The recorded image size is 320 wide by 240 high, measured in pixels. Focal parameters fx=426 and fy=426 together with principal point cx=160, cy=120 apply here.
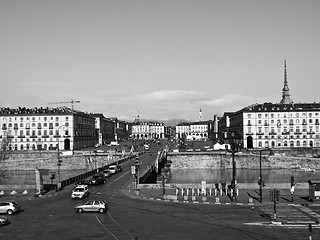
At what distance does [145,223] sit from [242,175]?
78.3 meters

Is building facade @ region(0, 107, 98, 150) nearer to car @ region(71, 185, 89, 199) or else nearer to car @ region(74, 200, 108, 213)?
car @ region(71, 185, 89, 199)

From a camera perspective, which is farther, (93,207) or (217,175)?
(217,175)

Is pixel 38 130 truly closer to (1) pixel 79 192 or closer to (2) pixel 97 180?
(2) pixel 97 180

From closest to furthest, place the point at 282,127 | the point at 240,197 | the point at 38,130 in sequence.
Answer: the point at 240,197 → the point at 38,130 → the point at 282,127

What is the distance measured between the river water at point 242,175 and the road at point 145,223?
55133 mm

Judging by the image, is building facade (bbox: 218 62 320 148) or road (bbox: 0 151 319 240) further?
building facade (bbox: 218 62 320 148)

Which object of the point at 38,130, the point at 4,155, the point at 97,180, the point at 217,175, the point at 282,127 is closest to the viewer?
the point at 97,180

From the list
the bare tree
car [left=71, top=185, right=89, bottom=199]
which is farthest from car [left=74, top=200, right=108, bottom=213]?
the bare tree

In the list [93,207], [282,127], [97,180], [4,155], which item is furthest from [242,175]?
[93,207]

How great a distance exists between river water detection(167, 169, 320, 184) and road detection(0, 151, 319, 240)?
55.1 m

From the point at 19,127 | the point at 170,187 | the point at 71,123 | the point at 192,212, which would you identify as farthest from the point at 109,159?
the point at 192,212

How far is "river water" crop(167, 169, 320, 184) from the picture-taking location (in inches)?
3859

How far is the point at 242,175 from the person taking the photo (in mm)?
108250

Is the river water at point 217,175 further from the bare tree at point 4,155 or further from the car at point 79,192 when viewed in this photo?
the car at point 79,192
